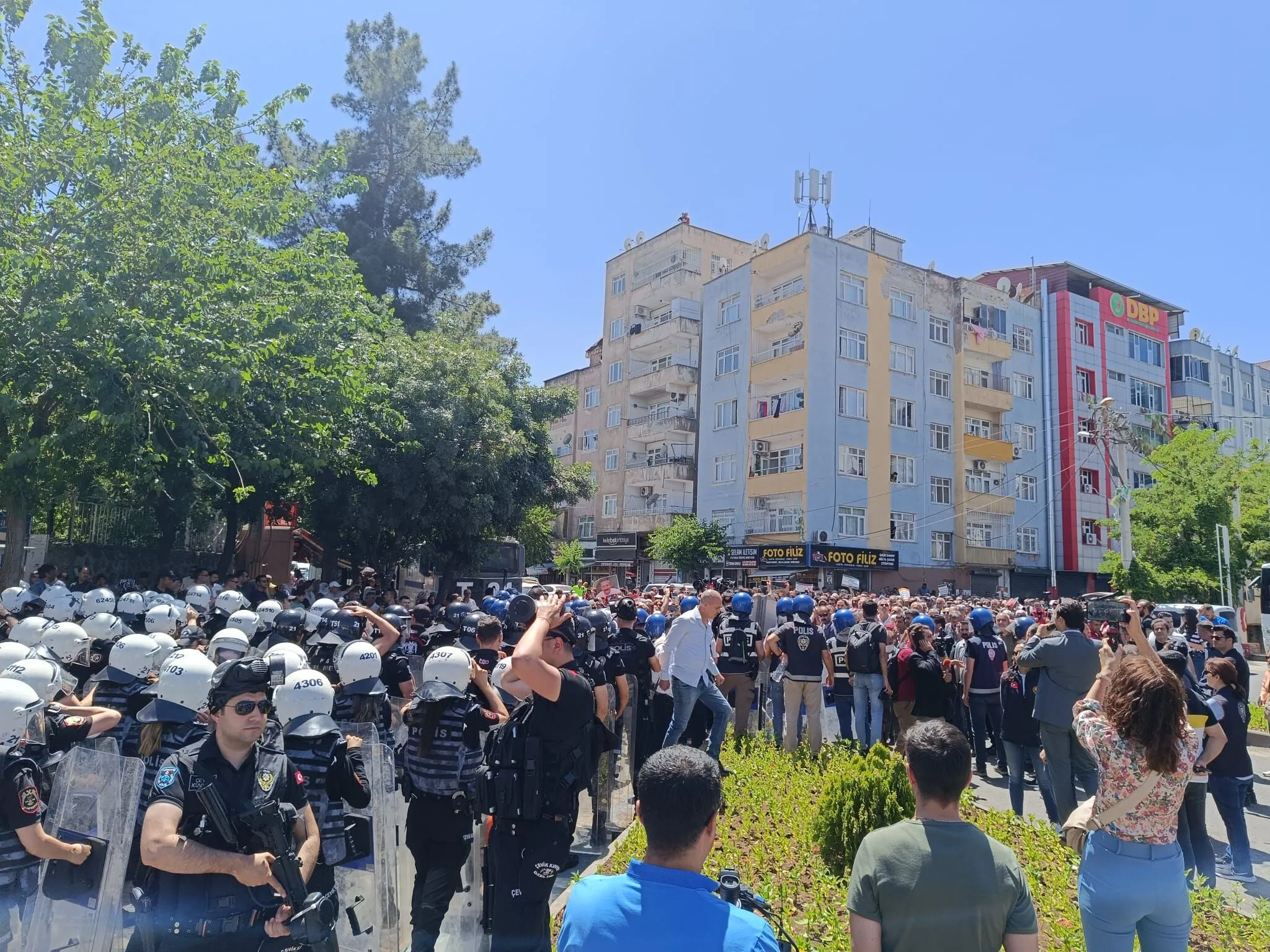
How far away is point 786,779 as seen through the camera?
8.16 meters

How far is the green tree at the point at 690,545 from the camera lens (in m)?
36.1

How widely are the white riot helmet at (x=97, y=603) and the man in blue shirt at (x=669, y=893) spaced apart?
29.7 ft

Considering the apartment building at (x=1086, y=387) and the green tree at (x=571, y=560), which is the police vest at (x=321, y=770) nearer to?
the green tree at (x=571, y=560)

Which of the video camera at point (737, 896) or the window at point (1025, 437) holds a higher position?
the window at point (1025, 437)

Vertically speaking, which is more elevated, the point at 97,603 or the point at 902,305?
the point at 902,305

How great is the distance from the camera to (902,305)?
39.7m

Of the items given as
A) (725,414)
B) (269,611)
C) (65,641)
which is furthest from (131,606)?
(725,414)

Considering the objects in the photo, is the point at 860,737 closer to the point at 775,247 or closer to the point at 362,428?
the point at 362,428

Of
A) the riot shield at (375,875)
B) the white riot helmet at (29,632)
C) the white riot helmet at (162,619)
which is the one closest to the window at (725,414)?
the white riot helmet at (162,619)

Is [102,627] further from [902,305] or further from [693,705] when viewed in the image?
[902,305]

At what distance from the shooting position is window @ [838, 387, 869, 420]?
37375mm

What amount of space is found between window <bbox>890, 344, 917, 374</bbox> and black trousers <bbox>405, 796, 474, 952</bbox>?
37.0m

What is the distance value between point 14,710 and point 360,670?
98.0 inches

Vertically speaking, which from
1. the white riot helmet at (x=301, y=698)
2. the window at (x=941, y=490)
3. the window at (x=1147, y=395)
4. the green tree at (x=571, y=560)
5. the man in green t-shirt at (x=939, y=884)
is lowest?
the man in green t-shirt at (x=939, y=884)
